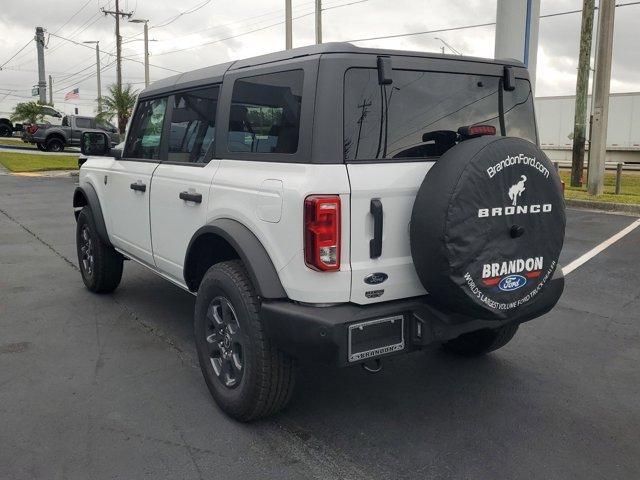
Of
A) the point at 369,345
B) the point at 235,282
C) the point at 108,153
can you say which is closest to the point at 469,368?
the point at 369,345

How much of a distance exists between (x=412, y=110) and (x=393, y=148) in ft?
0.78

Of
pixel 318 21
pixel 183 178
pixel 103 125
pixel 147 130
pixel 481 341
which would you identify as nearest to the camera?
pixel 183 178

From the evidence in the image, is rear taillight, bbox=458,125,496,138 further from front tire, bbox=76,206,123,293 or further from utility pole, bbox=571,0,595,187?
utility pole, bbox=571,0,595,187

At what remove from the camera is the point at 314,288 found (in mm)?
2895

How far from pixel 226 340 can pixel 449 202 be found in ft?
4.89

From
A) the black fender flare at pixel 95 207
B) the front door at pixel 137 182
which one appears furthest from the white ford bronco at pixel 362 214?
the black fender flare at pixel 95 207

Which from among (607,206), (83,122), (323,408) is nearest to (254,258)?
(323,408)

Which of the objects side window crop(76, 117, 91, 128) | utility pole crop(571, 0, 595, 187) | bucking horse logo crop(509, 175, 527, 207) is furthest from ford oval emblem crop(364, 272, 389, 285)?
side window crop(76, 117, 91, 128)

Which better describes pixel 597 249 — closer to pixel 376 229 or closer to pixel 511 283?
pixel 511 283

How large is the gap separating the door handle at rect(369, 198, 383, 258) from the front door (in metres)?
2.09

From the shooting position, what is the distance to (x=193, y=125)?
402 cm

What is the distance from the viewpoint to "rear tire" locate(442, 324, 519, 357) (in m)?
4.10

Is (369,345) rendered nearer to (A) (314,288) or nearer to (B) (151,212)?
(A) (314,288)

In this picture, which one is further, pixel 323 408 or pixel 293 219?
pixel 323 408
